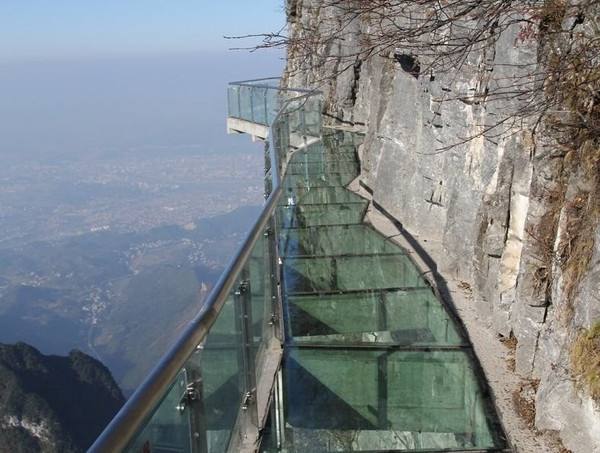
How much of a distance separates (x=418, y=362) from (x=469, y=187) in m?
3.17

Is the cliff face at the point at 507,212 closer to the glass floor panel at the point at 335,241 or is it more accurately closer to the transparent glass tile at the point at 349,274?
the transparent glass tile at the point at 349,274

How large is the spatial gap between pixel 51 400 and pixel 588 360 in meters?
28.8

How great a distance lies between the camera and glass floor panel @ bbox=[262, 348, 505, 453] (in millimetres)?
5004

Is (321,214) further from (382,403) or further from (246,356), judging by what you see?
(246,356)

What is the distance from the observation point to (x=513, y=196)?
6.82m

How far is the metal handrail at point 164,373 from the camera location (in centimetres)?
203

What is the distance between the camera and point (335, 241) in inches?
359

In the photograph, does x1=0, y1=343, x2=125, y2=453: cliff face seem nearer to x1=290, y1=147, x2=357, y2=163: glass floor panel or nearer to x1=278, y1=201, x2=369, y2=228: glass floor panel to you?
x1=290, y1=147, x2=357, y2=163: glass floor panel

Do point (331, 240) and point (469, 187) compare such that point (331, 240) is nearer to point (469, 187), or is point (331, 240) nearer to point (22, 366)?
point (469, 187)

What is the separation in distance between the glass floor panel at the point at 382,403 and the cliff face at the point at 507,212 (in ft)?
1.53

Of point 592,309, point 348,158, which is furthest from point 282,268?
point 348,158

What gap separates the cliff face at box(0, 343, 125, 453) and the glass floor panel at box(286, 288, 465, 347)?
21.3 meters

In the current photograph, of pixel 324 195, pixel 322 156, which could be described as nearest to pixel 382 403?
pixel 324 195

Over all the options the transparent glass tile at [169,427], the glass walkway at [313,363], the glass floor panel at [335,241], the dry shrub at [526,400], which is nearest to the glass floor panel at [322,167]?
the glass walkway at [313,363]
